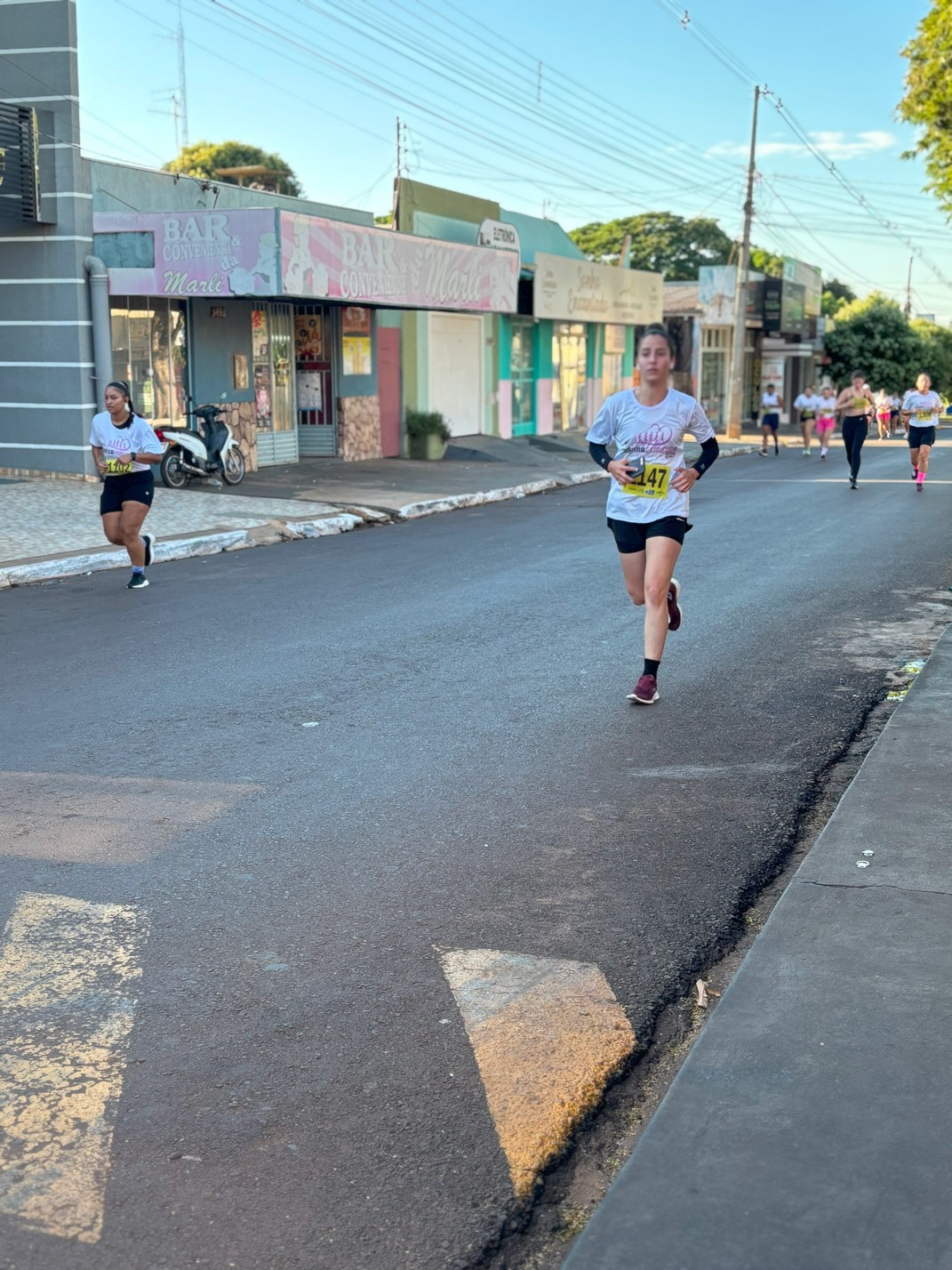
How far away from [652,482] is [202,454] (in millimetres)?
13918

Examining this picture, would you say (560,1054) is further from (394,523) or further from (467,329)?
(467,329)

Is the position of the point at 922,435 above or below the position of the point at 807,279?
below

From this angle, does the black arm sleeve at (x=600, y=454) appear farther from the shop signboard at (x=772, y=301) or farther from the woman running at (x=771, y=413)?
the shop signboard at (x=772, y=301)

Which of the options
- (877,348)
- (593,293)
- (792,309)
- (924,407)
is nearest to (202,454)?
(924,407)

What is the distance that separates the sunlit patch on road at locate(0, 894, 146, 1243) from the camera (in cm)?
290

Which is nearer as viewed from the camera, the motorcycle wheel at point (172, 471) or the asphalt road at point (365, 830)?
the asphalt road at point (365, 830)

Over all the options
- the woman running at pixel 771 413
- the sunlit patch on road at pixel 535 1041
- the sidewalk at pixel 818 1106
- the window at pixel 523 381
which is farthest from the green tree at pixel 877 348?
the sunlit patch on road at pixel 535 1041

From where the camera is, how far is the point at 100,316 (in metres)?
19.3

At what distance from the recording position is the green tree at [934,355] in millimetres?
65188

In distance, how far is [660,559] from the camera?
24.1 feet

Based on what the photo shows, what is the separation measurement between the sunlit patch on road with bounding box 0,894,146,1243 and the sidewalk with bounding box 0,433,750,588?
8.37 meters

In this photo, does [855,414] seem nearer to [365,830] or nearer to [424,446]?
[424,446]

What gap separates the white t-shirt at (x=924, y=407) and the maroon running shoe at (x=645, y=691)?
50.1 ft

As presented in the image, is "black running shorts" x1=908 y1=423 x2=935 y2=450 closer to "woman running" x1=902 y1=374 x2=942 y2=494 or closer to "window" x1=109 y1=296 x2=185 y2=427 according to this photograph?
"woman running" x1=902 y1=374 x2=942 y2=494
